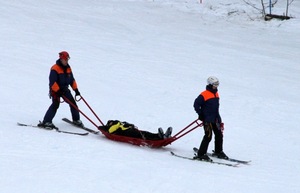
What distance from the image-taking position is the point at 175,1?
84.5 feet

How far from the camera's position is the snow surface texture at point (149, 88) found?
7.36 m

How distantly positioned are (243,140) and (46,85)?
15.9 feet

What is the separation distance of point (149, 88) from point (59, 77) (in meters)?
4.35

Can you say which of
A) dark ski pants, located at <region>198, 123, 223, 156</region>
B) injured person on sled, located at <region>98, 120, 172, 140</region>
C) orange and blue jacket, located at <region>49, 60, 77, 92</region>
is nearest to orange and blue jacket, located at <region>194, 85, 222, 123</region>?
dark ski pants, located at <region>198, 123, 223, 156</region>

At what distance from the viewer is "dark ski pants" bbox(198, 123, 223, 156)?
870 centimetres

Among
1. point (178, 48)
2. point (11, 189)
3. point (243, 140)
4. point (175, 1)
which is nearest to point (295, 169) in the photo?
point (243, 140)

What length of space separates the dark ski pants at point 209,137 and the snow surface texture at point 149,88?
269 millimetres

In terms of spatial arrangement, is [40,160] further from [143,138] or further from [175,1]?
[175,1]

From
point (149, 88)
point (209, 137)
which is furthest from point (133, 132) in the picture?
point (149, 88)

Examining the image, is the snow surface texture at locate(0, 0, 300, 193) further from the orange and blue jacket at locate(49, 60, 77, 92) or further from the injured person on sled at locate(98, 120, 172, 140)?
the orange and blue jacket at locate(49, 60, 77, 92)

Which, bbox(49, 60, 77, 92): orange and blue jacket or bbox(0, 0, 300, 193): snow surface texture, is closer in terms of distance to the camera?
bbox(0, 0, 300, 193): snow surface texture

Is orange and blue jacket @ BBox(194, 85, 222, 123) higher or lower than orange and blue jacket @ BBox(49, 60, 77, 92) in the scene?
lower

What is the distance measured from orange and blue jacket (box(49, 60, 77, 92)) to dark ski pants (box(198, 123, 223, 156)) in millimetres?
2516

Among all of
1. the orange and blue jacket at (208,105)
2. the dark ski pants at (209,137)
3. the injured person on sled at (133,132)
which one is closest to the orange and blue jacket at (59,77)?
the injured person on sled at (133,132)
